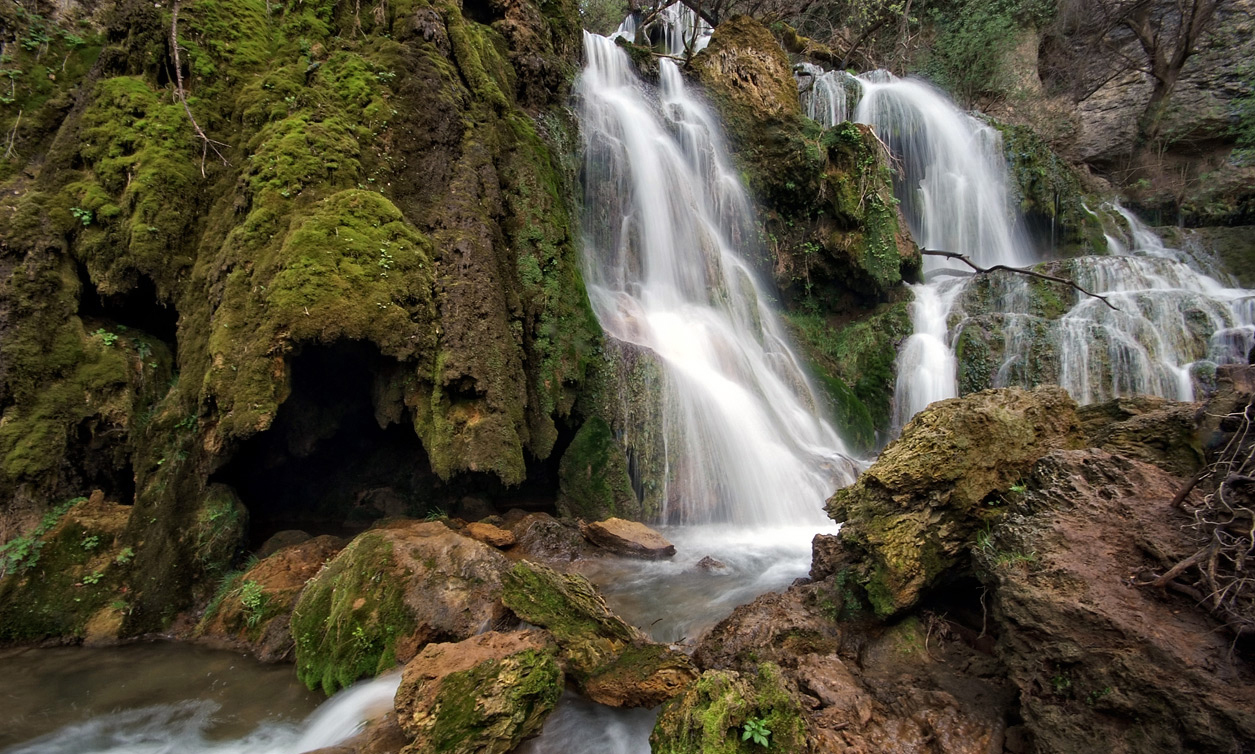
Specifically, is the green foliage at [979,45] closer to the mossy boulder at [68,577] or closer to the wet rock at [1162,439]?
the wet rock at [1162,439]

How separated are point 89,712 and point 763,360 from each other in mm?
9059

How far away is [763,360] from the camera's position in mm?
10219

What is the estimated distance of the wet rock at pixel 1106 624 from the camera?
99.3 inches

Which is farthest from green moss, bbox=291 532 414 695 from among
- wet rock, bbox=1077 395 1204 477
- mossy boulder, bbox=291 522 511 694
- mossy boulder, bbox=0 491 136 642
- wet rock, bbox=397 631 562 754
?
wet rock, bbox=1077 395 1204 477

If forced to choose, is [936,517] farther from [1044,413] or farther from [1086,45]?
[1086,45]

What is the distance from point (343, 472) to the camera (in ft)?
24.0

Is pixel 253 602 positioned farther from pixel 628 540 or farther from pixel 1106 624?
pixel 1106 624

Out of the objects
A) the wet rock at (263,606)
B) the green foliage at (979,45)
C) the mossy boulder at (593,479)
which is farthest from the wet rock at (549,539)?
the green foliage at (979,45)

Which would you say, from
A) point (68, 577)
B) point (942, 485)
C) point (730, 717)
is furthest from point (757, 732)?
point (68, 577)

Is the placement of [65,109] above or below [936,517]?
above

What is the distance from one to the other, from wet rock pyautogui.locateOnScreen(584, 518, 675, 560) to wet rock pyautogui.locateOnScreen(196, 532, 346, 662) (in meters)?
2.78

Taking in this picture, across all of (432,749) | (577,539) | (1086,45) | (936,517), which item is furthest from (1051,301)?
(1086,45)

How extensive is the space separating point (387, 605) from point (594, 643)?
66.9 inches

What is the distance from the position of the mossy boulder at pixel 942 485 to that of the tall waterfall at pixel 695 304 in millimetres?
3346
